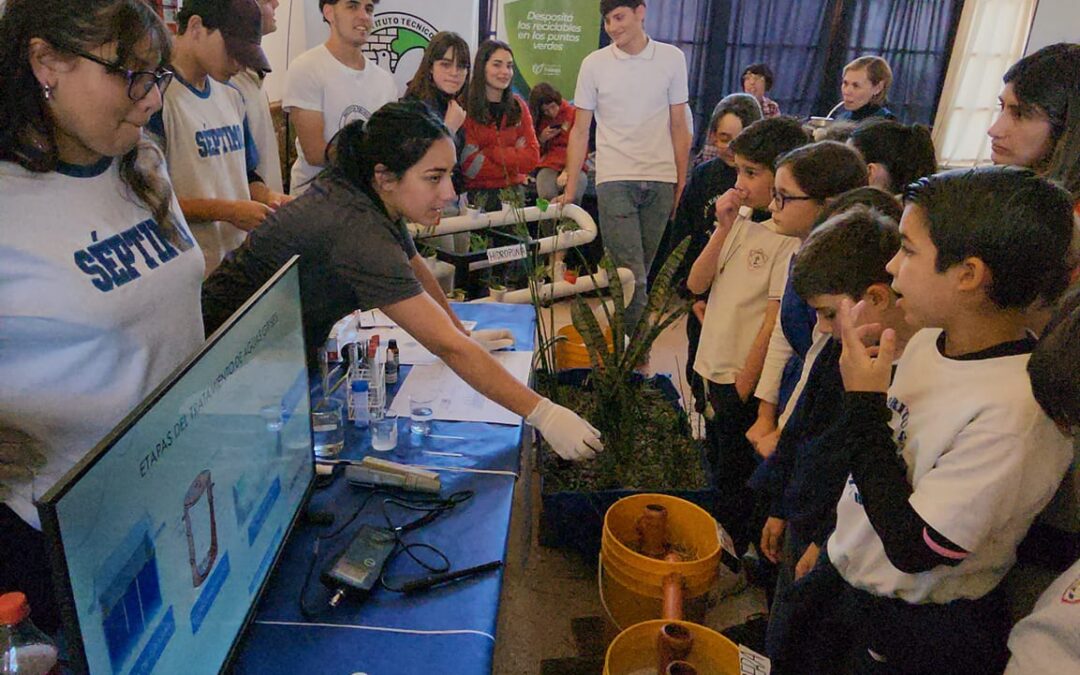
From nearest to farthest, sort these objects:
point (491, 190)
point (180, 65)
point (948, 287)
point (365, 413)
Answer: point (948, 287), point (365, 413), point (180, 65), point (491, 190)

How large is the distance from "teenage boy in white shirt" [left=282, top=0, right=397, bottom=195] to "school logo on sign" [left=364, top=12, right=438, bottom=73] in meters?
1.54

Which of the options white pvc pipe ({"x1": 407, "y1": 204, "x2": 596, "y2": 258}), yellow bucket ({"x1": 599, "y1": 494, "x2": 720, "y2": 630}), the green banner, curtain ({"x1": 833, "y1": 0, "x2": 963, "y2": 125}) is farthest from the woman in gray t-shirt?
curtain ({"x1": 833, "y1": 0, "x2": 963, "y2": 125})

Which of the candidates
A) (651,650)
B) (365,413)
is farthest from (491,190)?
(651,650)

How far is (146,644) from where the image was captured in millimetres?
713

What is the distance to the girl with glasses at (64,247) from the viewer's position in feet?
3.29

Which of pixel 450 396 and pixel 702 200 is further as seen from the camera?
pixel 702 200

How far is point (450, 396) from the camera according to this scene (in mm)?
1838

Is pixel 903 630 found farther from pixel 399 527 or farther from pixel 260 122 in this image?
pixel 260 122

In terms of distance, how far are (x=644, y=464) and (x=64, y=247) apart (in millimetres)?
1513

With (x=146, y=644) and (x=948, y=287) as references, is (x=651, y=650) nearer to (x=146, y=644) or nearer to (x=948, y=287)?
(x=948, y=287)

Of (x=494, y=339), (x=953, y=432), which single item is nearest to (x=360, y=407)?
(x=494, y=339)

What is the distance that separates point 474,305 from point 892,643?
1.75 m

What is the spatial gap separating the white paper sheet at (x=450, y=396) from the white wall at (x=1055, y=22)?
220 inches

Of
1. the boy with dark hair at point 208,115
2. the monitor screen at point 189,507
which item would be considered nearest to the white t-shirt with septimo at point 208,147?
the boy with dark hair at point 208,115
